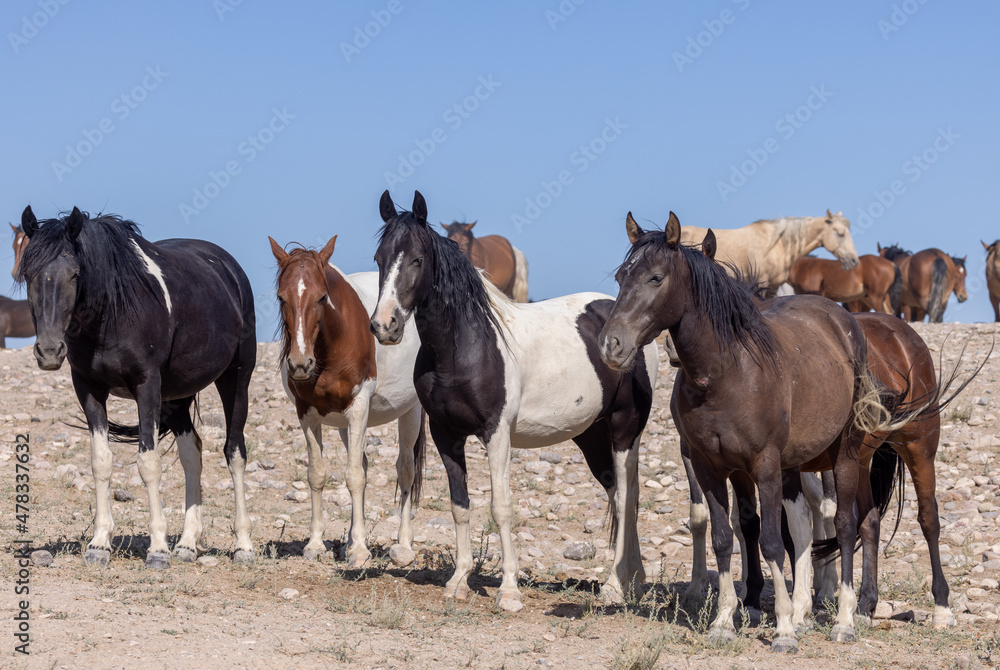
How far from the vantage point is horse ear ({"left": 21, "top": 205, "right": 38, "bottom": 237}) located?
6.08 m

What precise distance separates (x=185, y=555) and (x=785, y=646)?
4.03 metres

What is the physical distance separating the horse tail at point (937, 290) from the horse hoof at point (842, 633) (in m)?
21.9

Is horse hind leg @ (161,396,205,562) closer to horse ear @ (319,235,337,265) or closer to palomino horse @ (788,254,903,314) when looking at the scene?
horse ear @ (319,235,337,265)

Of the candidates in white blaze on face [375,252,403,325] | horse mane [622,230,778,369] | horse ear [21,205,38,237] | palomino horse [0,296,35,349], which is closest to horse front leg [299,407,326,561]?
white blaze on face [375,252,403,325]

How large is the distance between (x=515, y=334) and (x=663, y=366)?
28.9ft

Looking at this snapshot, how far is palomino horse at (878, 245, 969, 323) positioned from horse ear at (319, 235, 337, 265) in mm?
21286

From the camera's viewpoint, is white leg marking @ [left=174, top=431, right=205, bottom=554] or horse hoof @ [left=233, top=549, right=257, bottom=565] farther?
white leg marking @ [left=174, top=431, right=205, bottom=554]

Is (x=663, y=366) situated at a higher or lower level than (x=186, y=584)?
higher

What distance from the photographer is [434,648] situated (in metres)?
5.09

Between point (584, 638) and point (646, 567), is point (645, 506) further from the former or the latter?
point (584, 638)

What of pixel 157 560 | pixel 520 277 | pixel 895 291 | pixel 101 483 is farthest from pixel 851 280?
pixel 101 483

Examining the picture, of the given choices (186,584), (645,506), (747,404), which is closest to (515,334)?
(747,404)

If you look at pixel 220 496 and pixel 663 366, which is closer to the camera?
pixel 220 496

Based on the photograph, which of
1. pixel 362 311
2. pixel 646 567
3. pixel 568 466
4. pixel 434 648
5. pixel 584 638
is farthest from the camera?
pixel 568 466
